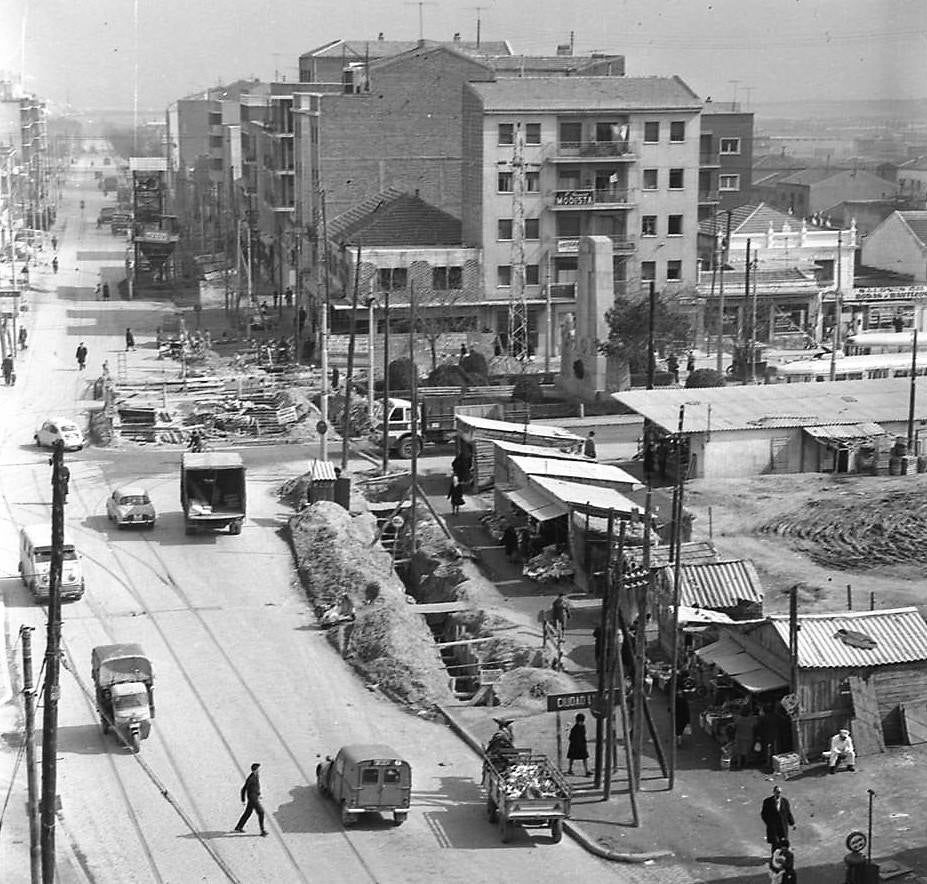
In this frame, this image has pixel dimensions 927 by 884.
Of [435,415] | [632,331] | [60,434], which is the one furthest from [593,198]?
[60,434]

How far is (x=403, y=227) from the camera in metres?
50.5

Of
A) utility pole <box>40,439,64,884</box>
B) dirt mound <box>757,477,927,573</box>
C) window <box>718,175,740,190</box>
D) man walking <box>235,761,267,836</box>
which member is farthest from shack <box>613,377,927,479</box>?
window <box>718,175,740,190</box>

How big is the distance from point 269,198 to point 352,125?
41.8 feet

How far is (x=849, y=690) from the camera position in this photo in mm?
18531

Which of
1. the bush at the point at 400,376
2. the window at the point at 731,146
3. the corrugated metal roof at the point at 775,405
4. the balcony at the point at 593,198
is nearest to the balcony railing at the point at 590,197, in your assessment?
the balcony at the point at 593,198

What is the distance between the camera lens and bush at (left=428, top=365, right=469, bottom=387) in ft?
133

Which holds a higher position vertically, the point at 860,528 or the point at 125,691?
the point at 860,528

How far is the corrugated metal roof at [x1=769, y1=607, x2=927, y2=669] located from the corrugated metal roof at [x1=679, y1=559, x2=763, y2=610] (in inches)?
106

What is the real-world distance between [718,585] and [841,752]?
431 cm

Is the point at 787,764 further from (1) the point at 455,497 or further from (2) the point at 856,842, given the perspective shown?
(1) the point at 455,497

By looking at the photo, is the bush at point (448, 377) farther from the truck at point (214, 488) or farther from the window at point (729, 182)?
the window at point (729, 182)

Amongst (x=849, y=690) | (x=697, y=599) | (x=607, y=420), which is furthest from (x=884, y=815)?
(x=607, y=420)

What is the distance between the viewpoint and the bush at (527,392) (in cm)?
3922

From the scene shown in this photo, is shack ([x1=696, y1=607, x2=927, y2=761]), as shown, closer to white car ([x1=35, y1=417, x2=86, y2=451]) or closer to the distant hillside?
the distant hillside
